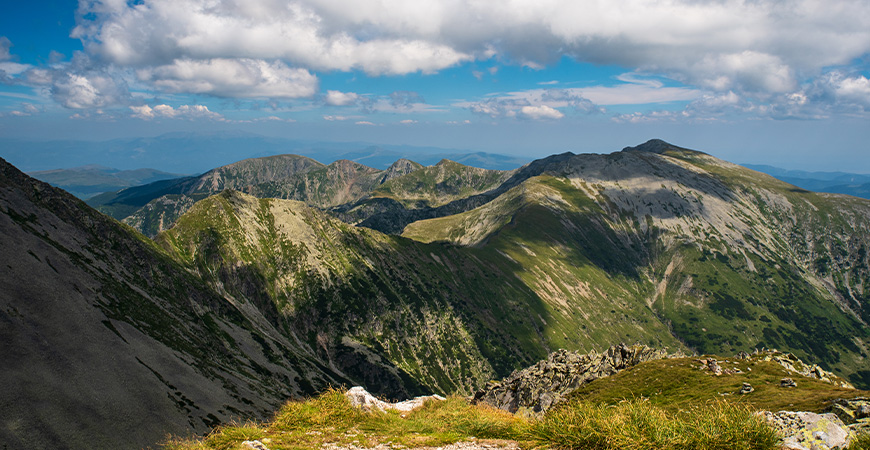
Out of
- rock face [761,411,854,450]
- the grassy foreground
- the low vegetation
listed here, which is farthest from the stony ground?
rock face [761,411,854,450]

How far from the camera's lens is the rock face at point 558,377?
41469mm

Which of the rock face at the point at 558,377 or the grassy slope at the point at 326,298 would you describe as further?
the grassy slope at the point at 326,298

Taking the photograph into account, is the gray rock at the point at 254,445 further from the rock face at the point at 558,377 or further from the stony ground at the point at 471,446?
the rock face at the point at 558,377

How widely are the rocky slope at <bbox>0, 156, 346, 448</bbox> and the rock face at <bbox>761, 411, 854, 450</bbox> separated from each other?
53.2 metres

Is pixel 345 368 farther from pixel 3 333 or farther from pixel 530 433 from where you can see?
pixel 530 433

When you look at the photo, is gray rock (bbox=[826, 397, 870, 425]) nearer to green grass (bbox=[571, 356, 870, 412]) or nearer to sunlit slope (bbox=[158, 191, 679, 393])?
green grass (bbox=[571, 356, 870, 412])

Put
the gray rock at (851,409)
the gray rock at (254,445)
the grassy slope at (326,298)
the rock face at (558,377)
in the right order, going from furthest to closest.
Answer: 1. the grassy slope at (326,298)
2. the rock face at (558,377)
3. the gray rock at (851,409)
4. the gray rock at (254,445)

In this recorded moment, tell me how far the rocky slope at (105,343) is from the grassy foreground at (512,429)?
35.3 meters

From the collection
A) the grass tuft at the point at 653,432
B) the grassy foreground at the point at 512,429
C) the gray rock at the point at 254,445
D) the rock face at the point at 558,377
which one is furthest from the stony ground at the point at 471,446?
the rock face at the point at 558,377

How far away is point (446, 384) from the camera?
17412 centimetres

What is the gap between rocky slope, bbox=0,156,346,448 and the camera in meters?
42.4

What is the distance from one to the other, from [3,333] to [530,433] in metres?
62.0

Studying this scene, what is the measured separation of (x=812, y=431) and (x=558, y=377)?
31.6m

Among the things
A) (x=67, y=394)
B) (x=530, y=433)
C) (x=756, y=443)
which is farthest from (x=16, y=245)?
(x=756, y=443)
